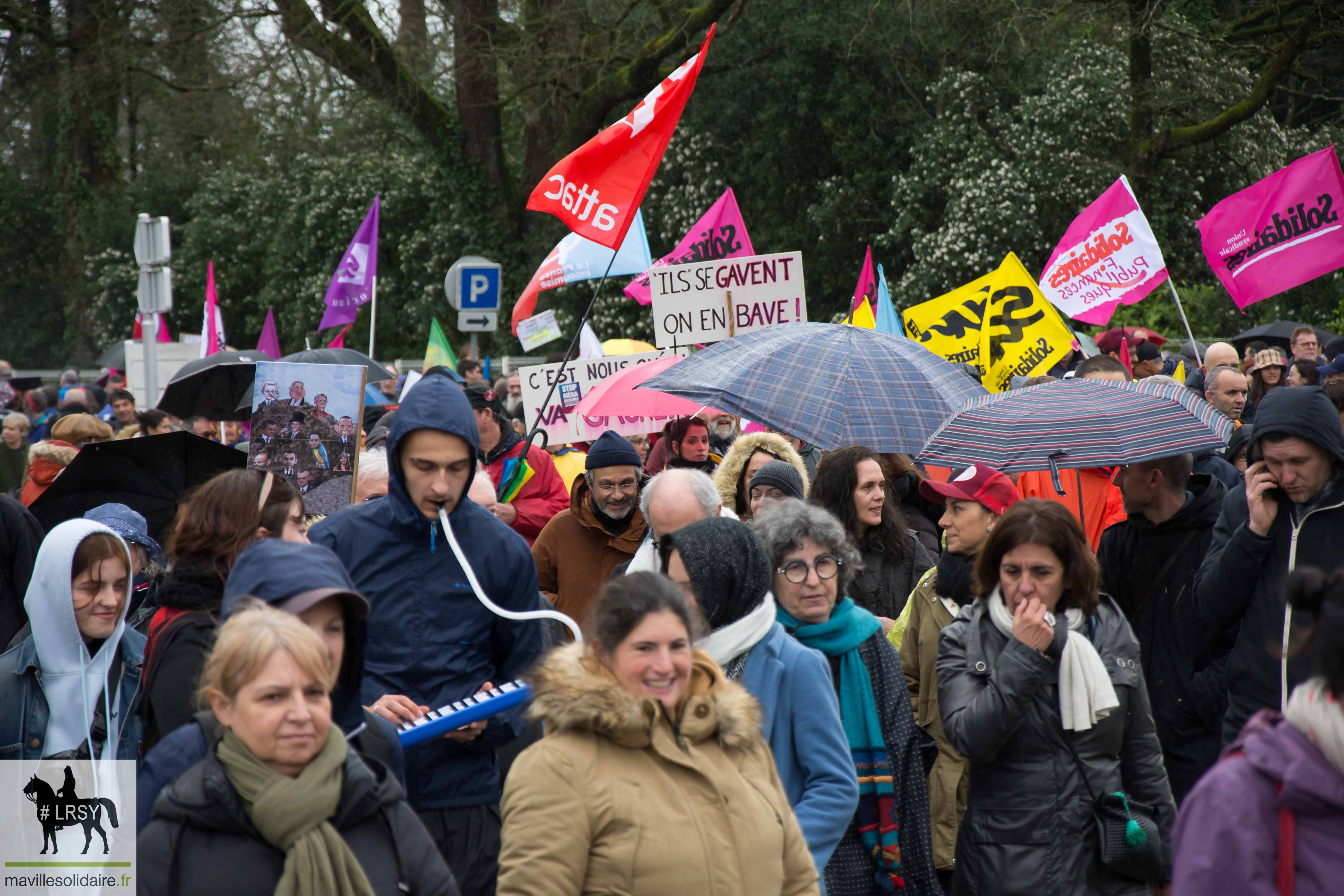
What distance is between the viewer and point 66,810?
355 cm

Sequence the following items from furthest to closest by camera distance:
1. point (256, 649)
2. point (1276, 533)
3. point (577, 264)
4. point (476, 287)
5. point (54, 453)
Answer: point (476, 287)
point (577, 264)
point (54, 453)
point (1276, 533)
point (256, 649)

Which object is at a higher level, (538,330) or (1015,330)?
(538,330)

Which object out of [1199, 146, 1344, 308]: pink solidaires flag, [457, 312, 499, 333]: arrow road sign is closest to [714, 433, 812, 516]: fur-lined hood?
[1199, 146, 1344, 308]: pink solidaires flag

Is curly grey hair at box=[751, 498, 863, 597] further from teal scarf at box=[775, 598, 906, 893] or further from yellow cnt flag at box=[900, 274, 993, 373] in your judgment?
yellow cnt flag at box=[900, 274, 993, 373]

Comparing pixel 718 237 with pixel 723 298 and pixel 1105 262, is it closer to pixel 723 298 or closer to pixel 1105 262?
pixel 723 298

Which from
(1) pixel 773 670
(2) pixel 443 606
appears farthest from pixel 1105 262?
(2) pixel 443 606

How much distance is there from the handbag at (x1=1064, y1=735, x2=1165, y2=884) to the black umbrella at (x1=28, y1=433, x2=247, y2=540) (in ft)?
13.6

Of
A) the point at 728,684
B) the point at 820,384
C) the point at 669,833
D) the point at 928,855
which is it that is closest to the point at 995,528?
the point at 928,855

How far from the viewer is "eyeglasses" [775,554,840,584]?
12.3ft

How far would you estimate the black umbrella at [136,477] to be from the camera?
6254 millimetres

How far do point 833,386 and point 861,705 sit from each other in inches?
95.2

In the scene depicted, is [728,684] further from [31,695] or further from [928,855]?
[31,695]

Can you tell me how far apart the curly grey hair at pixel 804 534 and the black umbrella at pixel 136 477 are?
3.32m

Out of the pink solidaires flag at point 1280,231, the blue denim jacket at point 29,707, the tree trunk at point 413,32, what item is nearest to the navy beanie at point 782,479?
the blue denim jacket at point 29,707
